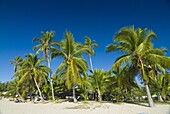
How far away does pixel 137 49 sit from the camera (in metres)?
9.38

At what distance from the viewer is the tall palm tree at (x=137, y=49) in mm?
9250

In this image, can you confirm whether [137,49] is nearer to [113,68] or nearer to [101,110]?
[113,68]

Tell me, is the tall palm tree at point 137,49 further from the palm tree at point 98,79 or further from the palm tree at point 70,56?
the palm tree at point 98,79

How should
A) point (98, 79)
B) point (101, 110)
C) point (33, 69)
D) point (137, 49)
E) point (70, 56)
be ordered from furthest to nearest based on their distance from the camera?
point (33, 69) < point (98, 79) < point (70, 56) < point (137, 49) < point (101, 110)

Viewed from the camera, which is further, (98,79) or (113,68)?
(98,79)

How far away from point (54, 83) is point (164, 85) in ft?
45.1

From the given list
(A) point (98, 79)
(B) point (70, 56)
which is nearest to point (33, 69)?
(B) point (70, 56)

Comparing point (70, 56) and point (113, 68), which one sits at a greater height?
point (70, 56)

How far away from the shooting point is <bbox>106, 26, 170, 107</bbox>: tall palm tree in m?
9.25

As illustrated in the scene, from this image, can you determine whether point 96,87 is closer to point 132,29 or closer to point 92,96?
point 92,96

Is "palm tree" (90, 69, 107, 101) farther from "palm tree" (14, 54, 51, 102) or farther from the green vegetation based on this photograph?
"palm tree" (14, 54, 51, 102)

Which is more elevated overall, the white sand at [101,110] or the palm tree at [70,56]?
the palm tree at [70,56]

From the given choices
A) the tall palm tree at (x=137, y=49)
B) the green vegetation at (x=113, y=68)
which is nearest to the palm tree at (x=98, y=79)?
the green vegetation at (x=113, y=68)

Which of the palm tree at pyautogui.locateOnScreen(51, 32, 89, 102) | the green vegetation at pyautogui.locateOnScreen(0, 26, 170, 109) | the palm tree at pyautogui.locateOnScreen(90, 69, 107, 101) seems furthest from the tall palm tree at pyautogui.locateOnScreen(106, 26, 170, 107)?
the palm tree at pyautogui.locateOnScreen(90, 69, 107, 101)
